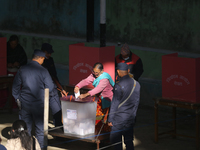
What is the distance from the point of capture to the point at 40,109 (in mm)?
7227

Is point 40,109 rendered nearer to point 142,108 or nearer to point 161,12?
point 142,108

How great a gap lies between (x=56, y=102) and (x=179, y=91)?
250cm

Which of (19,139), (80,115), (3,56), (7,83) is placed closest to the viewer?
(19,139)

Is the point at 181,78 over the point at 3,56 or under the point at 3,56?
under

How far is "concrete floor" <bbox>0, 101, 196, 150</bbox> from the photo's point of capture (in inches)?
309

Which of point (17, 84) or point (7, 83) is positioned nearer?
point (17, 84)

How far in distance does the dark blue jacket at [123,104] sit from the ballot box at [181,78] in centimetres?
141

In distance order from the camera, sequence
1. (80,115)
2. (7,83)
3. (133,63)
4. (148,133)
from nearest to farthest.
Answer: (80,115) < (148,133) < (133,63) < (7,83)

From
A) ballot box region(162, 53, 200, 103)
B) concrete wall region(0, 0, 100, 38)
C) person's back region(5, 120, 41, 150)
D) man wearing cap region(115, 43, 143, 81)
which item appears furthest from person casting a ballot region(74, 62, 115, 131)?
concrete wall region(0, 0, 100, 38)

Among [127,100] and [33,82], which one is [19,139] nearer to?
[33,82]

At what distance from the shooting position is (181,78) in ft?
25.3

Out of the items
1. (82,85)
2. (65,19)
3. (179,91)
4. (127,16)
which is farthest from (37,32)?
(179,91)

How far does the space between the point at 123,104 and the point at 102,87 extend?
1087 mm

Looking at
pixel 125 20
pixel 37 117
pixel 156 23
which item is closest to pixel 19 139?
pixel 37 117
